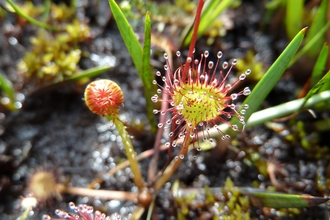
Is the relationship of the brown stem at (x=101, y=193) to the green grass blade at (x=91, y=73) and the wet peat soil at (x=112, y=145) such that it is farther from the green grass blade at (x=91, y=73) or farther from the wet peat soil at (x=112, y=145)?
the green grass blade at (x=91, y=73)

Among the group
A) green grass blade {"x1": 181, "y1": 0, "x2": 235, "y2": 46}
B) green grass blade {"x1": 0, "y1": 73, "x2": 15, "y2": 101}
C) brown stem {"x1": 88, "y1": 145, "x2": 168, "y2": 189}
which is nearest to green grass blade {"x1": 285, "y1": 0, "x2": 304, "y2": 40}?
green grass blade {"x1": 181, "y1": 0, "x2": 235, "y2": 46}

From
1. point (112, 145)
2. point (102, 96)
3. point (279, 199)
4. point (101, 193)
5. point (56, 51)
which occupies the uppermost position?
point (56, 51)

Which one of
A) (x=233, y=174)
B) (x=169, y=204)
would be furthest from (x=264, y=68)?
(x=169, y=204)

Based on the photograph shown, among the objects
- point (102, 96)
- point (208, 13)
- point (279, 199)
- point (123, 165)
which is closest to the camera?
point (102, 96)

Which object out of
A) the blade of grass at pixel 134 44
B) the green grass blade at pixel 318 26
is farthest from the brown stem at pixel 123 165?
the green grass blade at pixel 318 26

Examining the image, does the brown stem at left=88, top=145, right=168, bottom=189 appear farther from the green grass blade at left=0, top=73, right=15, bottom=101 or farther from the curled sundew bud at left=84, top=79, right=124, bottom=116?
the green grass blade at left=0, top=73, right=15, bottom=101

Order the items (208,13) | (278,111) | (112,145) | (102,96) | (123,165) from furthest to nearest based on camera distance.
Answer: (112,145) → (123,165) → (208,13) → (278,111) → (102,96)

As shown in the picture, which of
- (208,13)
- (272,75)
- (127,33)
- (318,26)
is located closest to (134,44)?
(127,33)

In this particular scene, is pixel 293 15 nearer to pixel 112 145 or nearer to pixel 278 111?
pixel 278 111
